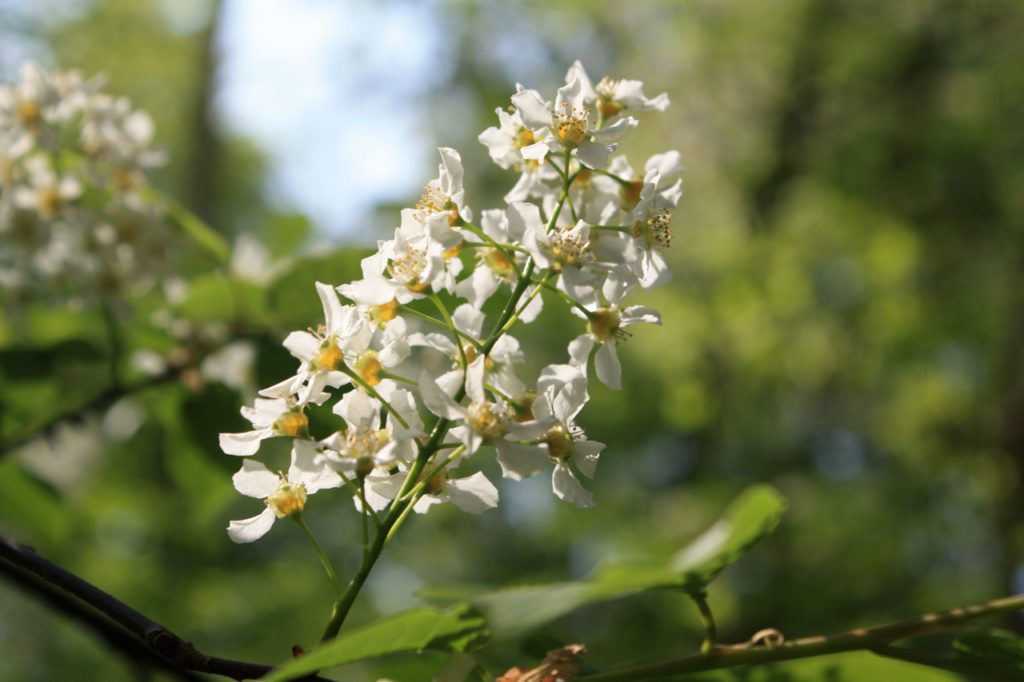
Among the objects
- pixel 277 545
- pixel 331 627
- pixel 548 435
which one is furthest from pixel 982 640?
pixel 277 545

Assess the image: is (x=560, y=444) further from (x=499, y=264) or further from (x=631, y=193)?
(x=631, y=193)

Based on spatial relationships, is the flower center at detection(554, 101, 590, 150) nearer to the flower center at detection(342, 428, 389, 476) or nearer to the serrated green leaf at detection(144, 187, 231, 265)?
the flower center at detection(342, 428, 389, 476)

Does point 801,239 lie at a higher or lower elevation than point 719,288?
higher

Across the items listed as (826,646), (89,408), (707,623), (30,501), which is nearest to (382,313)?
(707,623)

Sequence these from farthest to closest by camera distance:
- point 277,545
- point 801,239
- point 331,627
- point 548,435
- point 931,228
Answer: point 277,545 < point 801,239 < point 931,228 < point 548,435 < point 331,627

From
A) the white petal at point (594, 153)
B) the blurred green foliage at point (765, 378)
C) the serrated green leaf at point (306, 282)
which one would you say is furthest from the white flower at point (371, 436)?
the blurred green foliage at point (765, 378)

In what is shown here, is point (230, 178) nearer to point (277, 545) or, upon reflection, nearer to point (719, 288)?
point (277, 545)
